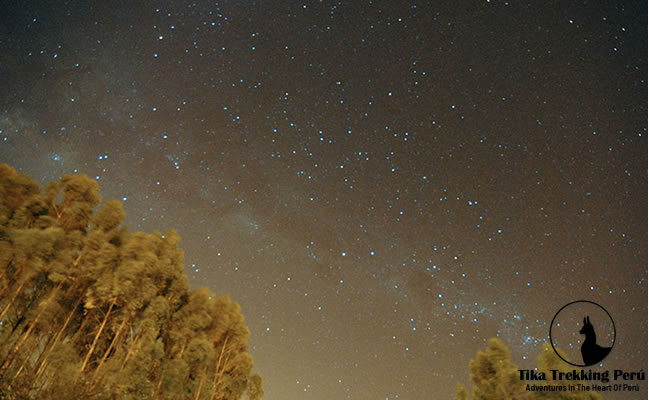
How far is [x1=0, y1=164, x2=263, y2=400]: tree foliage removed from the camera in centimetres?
976

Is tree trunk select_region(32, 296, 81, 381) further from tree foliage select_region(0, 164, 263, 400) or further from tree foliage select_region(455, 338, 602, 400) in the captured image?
tree foliage select_region(455, 338, 602, 400)

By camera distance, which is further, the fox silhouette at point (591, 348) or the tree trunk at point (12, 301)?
the tree trunk at point (12, 301)

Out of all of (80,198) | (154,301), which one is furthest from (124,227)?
(154,301)

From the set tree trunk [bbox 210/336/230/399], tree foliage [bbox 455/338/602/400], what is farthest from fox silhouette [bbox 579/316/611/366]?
tree trunk [bbox 210/336/230/399]

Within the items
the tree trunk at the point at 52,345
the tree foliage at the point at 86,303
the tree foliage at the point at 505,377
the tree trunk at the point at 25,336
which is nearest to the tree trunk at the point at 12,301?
the tree foliage at the point at 86,303

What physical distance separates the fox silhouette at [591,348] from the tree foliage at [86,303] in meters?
12.9

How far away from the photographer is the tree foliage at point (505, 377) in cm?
902

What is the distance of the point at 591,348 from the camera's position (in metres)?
8.57

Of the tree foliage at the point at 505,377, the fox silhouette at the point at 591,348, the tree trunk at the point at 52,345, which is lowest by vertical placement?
the tree trunk at the point at 52,345

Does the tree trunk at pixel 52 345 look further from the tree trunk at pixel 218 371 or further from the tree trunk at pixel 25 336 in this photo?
the tree trunk at pixel 218 371

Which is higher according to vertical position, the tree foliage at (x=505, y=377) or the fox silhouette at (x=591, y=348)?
the fox silhouette at (x=591, y=348)

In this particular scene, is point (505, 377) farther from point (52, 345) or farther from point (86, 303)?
point (52, 345)

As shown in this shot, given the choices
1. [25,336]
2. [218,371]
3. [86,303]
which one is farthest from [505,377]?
[25,336]

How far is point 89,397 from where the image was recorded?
9.55 m
